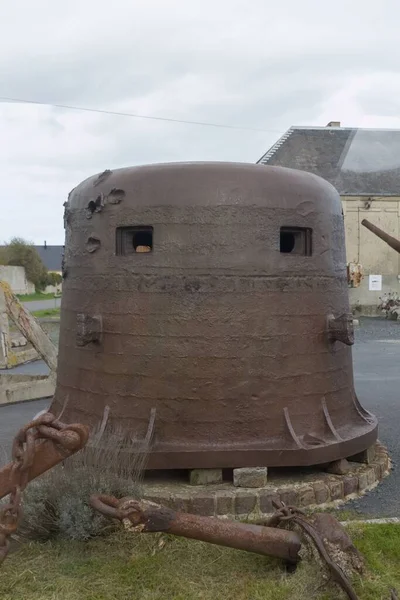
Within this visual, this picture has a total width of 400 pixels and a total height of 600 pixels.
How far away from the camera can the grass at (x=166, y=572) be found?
13.3ft

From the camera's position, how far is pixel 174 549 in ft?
15.4

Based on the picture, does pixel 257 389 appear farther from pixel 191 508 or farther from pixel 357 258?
pixel 357 258

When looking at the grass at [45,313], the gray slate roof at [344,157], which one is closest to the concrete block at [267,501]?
the grass at [45,313]

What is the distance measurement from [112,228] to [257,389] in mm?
1898

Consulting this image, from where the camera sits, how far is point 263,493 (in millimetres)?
5391

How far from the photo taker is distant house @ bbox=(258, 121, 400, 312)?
31.1 m

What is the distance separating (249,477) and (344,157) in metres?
29.4

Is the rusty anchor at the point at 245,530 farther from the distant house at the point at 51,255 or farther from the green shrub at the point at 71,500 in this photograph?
the distant house at the point at 51,255

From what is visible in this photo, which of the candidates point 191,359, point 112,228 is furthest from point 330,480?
point 112,228

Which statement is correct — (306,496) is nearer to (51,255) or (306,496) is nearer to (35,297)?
(35,297)

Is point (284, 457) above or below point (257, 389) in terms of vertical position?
below

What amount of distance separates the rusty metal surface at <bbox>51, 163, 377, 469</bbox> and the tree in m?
36.2

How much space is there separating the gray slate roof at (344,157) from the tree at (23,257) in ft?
53.8

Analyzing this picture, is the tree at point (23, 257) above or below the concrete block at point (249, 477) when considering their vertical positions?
above
